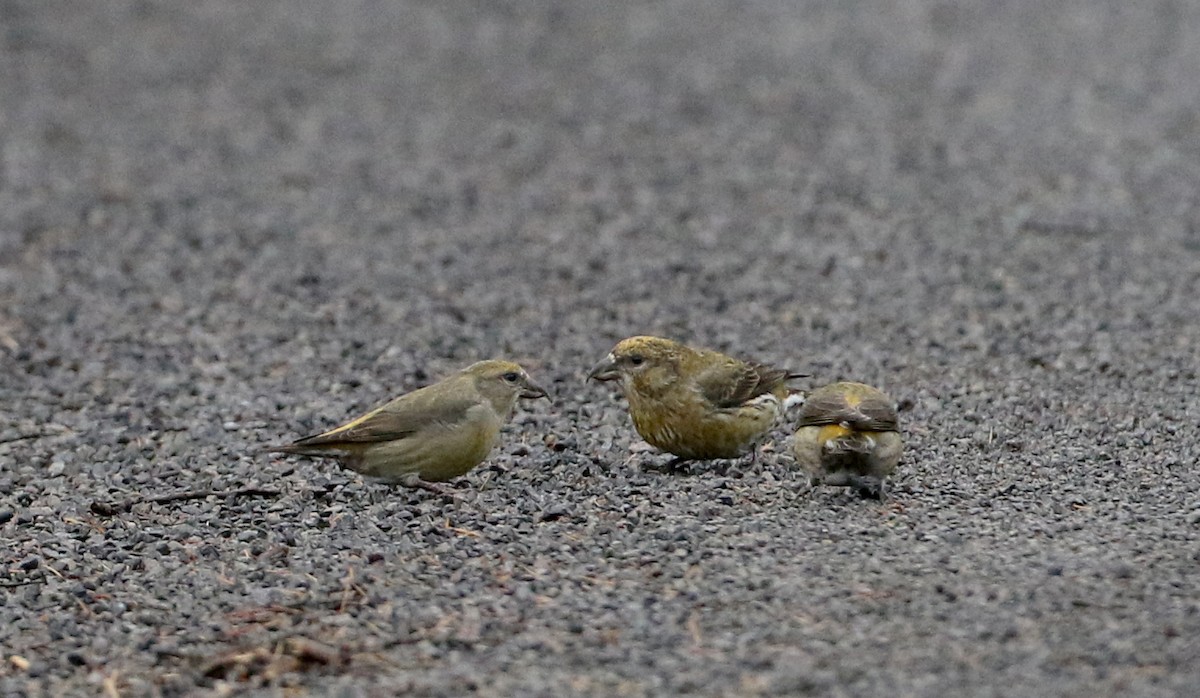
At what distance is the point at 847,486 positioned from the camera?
7891 millimetres

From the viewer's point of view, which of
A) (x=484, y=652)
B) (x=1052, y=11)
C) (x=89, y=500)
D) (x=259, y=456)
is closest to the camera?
(x=484, y=652)

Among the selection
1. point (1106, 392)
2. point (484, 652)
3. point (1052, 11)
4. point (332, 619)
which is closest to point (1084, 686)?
point (484, 652)

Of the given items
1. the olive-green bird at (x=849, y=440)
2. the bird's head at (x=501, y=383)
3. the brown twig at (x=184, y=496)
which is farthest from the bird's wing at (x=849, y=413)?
the brown twig at (x=184, y=496)

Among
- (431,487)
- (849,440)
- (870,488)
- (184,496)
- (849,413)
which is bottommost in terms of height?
(184,496)

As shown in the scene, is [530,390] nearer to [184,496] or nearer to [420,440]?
[420,440]

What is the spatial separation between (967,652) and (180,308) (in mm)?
8135

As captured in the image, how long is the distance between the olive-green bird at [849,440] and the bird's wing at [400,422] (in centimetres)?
156

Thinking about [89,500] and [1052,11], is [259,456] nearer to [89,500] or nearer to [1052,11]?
[89,500]

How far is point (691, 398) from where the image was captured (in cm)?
855

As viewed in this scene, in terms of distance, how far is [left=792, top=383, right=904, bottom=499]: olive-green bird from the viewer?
302 inches

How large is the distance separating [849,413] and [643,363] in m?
1.32

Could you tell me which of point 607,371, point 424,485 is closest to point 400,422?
point 424,485

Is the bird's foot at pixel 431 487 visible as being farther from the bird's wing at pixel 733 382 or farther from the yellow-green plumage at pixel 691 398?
the bird's wing at pixel 733 382

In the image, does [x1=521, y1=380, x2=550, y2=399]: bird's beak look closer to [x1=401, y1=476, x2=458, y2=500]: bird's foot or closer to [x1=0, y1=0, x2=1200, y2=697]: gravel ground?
[x1=0, y1=0, x2=1200, y2=697]: gravel ground
